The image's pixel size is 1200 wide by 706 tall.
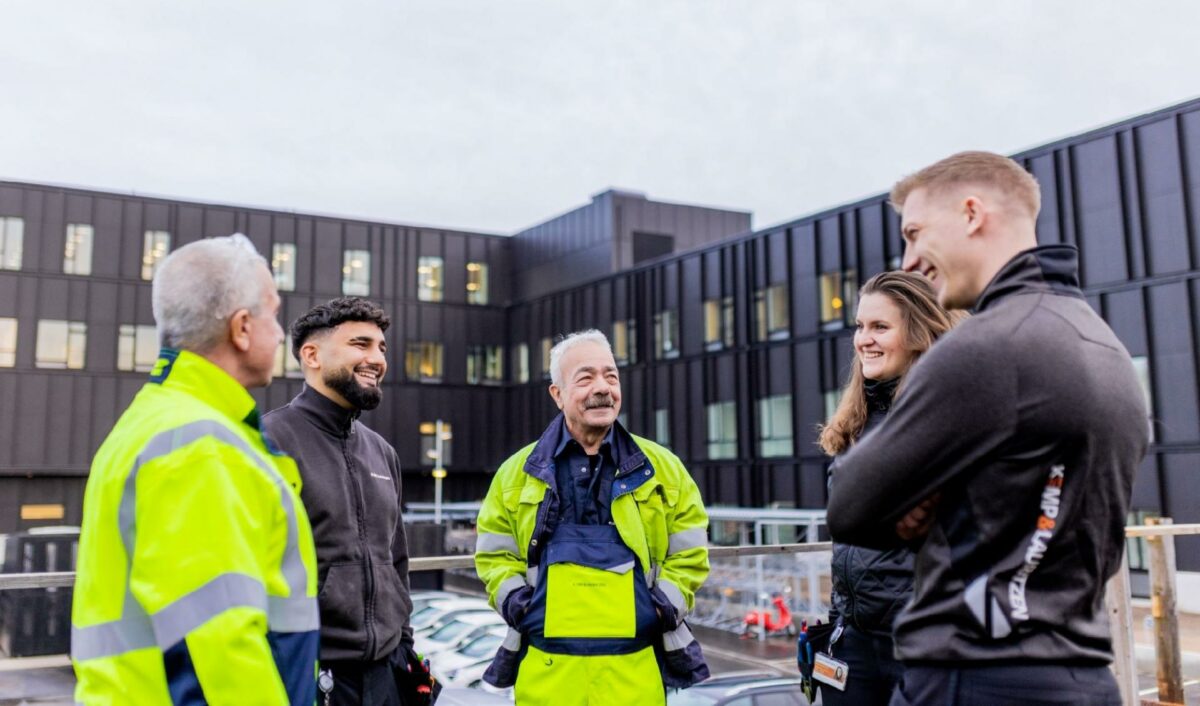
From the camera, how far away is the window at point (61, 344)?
113 ft

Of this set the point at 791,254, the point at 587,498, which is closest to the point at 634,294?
the point at 791,254

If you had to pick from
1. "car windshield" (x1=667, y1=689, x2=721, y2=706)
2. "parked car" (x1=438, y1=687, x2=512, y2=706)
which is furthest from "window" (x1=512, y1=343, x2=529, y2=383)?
"car windshield" (x1=667, y1=689, x2=721, y2=706)

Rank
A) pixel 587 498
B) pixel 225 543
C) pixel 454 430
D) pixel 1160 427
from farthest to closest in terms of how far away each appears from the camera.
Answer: pixel 454 430 < pixel 1160 427 < pixel 587 498 < pixel 225 543

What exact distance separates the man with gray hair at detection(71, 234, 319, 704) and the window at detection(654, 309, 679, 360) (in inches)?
1223

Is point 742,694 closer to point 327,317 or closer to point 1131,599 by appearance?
point 1131,599

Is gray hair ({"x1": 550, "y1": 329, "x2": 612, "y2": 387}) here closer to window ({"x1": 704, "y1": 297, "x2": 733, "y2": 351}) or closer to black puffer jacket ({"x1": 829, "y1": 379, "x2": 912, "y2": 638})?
black puffer jacket ({"x1": 829, "y1": 379, "x2": 912, "y2": 638})

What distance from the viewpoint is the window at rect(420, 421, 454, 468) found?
129 ft

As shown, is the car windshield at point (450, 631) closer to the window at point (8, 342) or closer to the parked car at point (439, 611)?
the parked car at point (439, 611)

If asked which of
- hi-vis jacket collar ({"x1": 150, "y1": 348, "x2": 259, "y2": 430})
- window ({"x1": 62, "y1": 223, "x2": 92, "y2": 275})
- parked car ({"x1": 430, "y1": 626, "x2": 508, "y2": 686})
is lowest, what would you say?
parked car ({"x1": 430, "y1": 626, "x2": 508, "y2": 686})

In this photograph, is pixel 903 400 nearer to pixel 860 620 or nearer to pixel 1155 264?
pixel 860 620

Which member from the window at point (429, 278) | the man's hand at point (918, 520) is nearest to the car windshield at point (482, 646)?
the man's hand at point (918, 520)

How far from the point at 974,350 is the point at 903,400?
6.8 inches

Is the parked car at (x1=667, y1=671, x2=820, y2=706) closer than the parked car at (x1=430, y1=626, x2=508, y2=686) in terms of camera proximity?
Yes

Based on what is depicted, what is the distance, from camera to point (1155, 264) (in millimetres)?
20812
